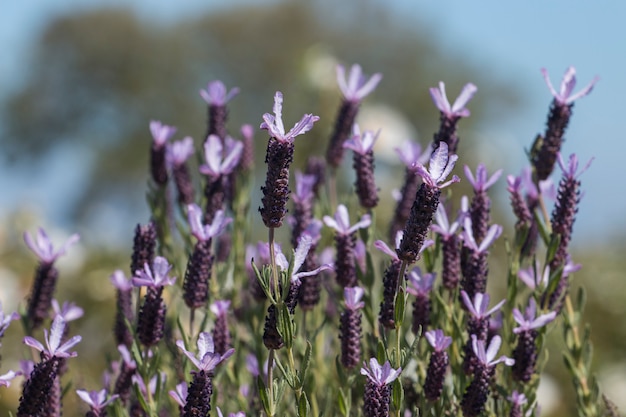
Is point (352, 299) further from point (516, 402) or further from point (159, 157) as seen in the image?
point (159, 157)

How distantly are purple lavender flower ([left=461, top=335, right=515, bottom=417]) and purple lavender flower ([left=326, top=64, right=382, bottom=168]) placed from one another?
624mm

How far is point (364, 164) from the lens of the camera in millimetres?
1437

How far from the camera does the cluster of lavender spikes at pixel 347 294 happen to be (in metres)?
1.04

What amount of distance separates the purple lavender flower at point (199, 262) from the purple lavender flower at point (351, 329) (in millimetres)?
200

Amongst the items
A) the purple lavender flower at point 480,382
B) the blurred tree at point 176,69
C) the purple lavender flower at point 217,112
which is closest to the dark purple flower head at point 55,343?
the purple lavender flower at point 480,382

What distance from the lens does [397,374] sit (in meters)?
1.03

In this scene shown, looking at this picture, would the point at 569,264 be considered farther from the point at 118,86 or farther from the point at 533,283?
the point at 118,86

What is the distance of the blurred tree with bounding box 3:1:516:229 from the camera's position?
19.6 meters

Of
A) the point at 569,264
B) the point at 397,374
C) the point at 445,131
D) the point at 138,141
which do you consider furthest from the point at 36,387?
the point at 138,141

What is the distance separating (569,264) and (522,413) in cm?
28

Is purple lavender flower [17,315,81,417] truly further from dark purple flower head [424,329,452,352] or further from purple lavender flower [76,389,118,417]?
dark purple flower head [424,329,452,352]

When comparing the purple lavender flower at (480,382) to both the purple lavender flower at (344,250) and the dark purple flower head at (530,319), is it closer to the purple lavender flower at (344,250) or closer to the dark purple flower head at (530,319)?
the dark purple flower head at (530,319)

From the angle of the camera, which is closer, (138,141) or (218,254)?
(218,254)

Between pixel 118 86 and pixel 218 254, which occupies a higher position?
pixel 218 254
